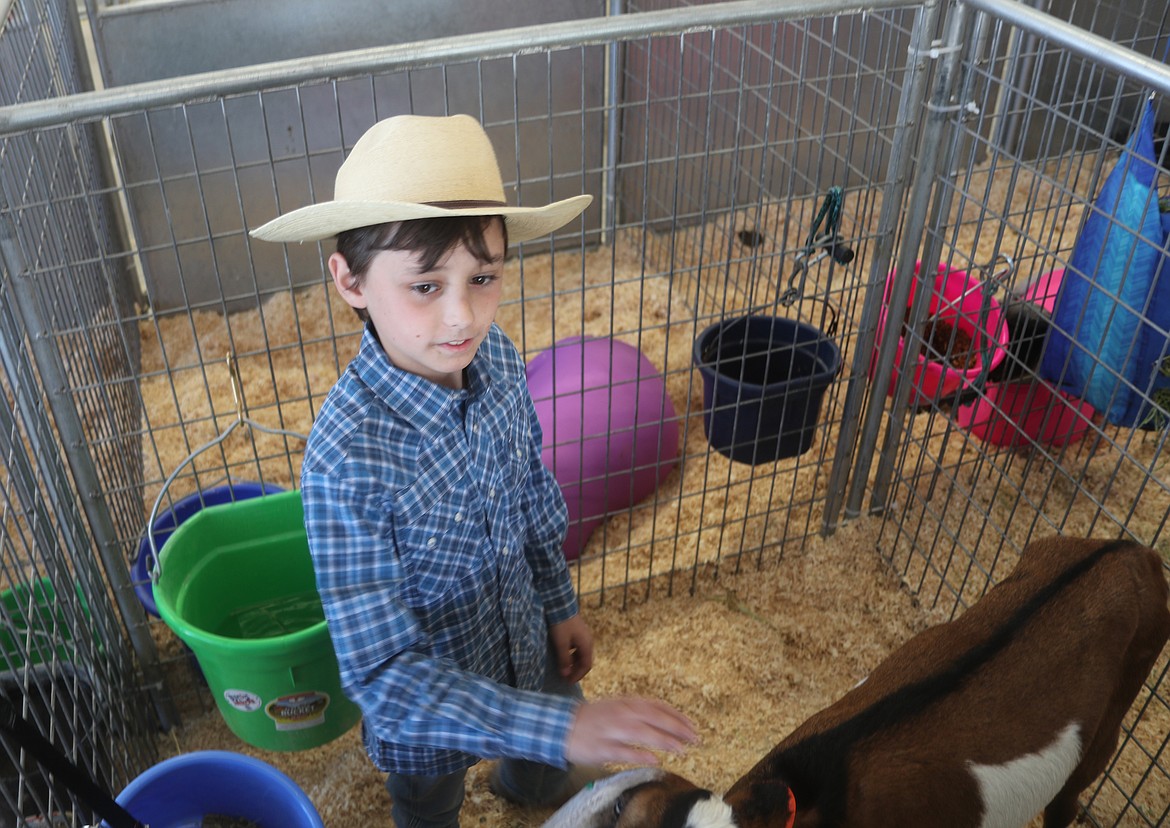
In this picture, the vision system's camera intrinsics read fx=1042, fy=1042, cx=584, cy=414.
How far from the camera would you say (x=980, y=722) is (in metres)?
1.50

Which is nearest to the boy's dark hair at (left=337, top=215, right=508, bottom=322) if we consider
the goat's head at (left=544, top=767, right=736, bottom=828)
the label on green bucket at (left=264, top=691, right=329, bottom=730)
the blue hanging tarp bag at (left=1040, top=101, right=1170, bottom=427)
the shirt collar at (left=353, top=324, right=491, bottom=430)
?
the shirt collar at (left=353, top=324, right=491, bottom=430)

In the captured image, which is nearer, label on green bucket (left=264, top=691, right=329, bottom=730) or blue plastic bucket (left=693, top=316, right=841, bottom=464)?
label on green bucket (left=264, top=691, right=329, bottom=730)

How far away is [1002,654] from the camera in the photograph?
1.55m

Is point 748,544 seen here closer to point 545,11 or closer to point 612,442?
point 612,442

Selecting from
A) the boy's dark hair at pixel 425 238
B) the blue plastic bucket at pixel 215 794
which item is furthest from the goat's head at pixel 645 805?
the boy's dark hair at pixel 425 238

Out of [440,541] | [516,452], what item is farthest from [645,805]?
[516,452]

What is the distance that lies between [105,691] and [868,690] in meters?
1.35

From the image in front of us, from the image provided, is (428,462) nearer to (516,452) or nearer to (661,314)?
(516,452)

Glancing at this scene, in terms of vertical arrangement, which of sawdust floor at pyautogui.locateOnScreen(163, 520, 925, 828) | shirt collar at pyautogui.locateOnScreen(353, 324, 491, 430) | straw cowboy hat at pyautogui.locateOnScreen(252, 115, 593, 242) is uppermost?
straw cowboy hat at pyautogui.locateOnScreen(252, 115, 593, 242)

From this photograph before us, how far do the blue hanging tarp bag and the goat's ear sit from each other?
101 centimetres

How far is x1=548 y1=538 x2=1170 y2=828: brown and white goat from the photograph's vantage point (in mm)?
1371

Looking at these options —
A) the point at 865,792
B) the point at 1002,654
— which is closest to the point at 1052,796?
the point at 1002,654

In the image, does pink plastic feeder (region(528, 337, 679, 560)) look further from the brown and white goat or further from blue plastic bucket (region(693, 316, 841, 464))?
the brown and white goat

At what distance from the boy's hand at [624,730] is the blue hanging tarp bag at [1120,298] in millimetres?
1101
